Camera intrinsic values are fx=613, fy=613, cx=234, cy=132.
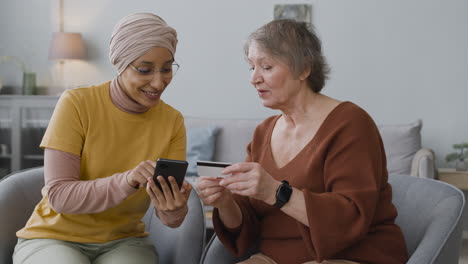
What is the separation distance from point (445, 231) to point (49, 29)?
4431mm

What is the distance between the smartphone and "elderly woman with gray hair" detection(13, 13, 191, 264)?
4 cm

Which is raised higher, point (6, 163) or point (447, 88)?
point (447, 88)

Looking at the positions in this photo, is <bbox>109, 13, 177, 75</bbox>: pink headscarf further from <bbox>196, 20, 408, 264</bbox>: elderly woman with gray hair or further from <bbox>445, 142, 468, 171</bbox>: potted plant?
<bbox>445, 142, 468, 171</bbox>: potted plant

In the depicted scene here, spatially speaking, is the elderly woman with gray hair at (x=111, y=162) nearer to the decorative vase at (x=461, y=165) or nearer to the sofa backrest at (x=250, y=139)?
the sofa backrest at (x=250, y=139)

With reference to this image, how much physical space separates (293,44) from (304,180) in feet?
1.34

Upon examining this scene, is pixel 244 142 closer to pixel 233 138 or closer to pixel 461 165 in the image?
pixel 233 138

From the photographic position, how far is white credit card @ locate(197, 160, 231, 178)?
1.71 m

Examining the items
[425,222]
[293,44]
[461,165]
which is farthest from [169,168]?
[461,165]

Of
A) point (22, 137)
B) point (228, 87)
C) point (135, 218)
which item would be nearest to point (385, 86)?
point (228, 87)

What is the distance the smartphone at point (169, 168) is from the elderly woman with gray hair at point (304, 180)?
0.32ft

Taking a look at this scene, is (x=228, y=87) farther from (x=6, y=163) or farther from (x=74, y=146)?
(x=74, y=146)

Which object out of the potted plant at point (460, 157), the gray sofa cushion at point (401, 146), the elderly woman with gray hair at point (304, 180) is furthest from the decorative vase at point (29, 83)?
the elderly woman with gray hair at point (304, 180)

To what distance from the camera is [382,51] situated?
183 inches

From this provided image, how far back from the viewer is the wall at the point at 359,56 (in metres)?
4.56
